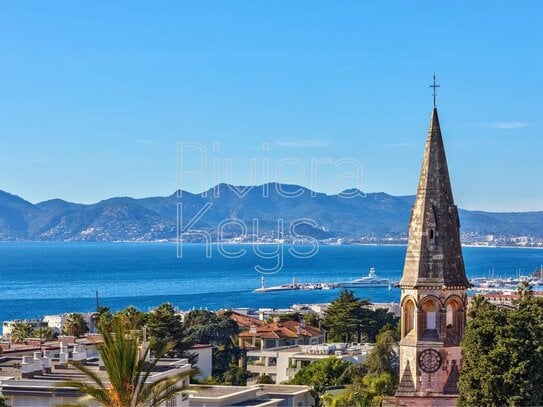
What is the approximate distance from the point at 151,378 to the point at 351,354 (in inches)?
1184

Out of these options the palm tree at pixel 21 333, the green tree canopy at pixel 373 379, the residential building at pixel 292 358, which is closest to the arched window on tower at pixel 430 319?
the green tree canopy at pixel 373 379

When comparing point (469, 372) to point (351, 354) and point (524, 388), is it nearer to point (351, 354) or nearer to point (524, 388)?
point (524, 388)

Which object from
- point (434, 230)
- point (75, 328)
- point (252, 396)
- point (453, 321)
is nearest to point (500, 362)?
point (453, 321)

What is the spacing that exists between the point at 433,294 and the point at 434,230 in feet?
5.07

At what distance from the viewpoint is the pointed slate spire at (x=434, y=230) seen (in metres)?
24.4

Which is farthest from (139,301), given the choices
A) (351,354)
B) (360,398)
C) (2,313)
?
(360,398)

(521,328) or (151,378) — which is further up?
(521,328)

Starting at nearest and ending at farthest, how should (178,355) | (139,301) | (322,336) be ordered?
(178,355), (322,336), (139,301)

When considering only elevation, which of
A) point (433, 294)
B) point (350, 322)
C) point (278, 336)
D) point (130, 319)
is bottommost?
point (278, 336)

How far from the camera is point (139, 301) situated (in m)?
178

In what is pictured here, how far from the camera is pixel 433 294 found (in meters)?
24.2

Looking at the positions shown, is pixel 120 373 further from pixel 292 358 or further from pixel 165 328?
pixel 292 358

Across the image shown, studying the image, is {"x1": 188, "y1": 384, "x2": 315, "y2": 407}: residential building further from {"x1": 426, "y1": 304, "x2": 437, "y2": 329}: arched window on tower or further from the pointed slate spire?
the pointed slate spire

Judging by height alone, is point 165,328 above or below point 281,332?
above
